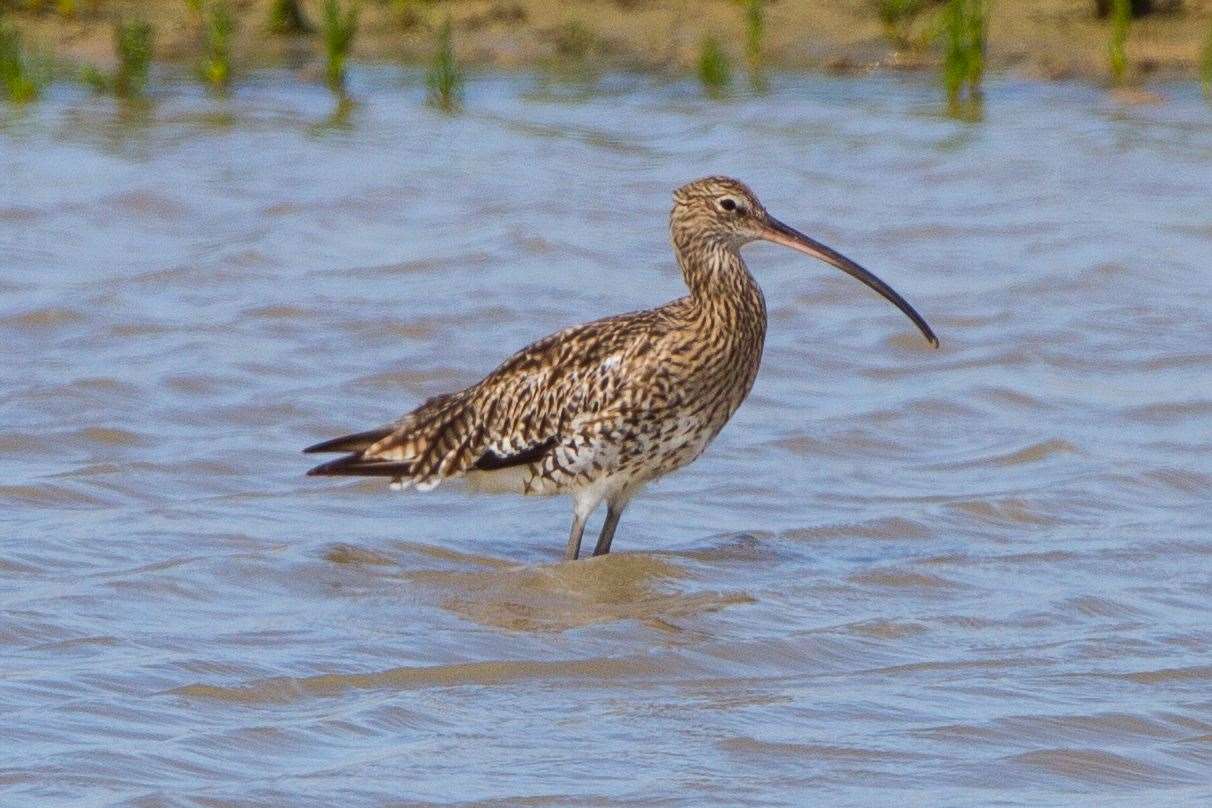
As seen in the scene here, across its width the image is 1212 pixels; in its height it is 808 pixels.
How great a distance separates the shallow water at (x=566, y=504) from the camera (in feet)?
19.6

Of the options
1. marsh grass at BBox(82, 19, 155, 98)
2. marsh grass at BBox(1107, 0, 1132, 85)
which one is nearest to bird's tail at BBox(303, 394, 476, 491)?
marsh grass at BBox(82, 19, 155, 98)

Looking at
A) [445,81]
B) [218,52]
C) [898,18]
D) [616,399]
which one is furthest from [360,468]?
[898,18]

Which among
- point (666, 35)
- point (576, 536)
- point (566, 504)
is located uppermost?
point (666, 35)

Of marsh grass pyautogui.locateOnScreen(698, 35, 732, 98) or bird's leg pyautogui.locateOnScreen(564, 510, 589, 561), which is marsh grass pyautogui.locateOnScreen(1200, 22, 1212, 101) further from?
bird's leg pyautogui.locateOnScreen(564, 510, 589, 561)

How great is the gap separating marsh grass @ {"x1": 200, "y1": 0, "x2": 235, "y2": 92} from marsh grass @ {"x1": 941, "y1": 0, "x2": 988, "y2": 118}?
425 centimetres

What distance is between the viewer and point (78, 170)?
13.4 metres

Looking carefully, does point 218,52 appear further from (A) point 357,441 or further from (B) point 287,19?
(A) point 357,441

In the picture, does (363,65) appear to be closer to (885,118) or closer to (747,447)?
(885,118)

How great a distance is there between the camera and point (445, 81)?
14781mm

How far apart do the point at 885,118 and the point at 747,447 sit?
578 centimetres

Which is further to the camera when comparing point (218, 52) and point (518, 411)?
point (218, 52)

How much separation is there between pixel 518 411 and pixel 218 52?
26.0 ft

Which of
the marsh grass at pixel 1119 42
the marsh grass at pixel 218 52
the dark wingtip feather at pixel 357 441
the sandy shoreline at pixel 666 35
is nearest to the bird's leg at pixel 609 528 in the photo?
the dark wingtip feather at pixel 357 441

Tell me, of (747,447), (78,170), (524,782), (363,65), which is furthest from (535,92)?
(524,782)
